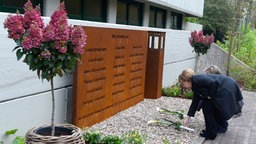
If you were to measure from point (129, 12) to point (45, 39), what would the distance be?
8442mm

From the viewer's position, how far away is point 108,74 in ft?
23.1

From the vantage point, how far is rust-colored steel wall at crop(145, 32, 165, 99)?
A: 9688mm

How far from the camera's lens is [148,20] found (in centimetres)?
1327

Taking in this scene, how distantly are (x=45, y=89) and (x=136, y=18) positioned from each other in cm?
728

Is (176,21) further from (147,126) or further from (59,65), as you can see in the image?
(59,65)

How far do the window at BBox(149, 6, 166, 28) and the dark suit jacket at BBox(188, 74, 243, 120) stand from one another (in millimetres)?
7958

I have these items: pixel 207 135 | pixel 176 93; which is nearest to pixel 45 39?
pixel 207 135

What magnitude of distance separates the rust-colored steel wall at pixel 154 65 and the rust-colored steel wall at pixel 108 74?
0.66m

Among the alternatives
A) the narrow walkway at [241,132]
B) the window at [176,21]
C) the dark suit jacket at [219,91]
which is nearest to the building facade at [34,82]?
the dark suit jacket at [219,91]

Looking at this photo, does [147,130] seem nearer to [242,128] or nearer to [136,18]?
[242,128]

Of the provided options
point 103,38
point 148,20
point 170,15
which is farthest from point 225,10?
point 103,38

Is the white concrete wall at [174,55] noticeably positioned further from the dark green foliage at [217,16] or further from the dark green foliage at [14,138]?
the dark green foliage at [217,16]

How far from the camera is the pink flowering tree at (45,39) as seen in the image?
129 inches

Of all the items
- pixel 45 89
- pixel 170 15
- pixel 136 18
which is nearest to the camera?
pixel 45 89
